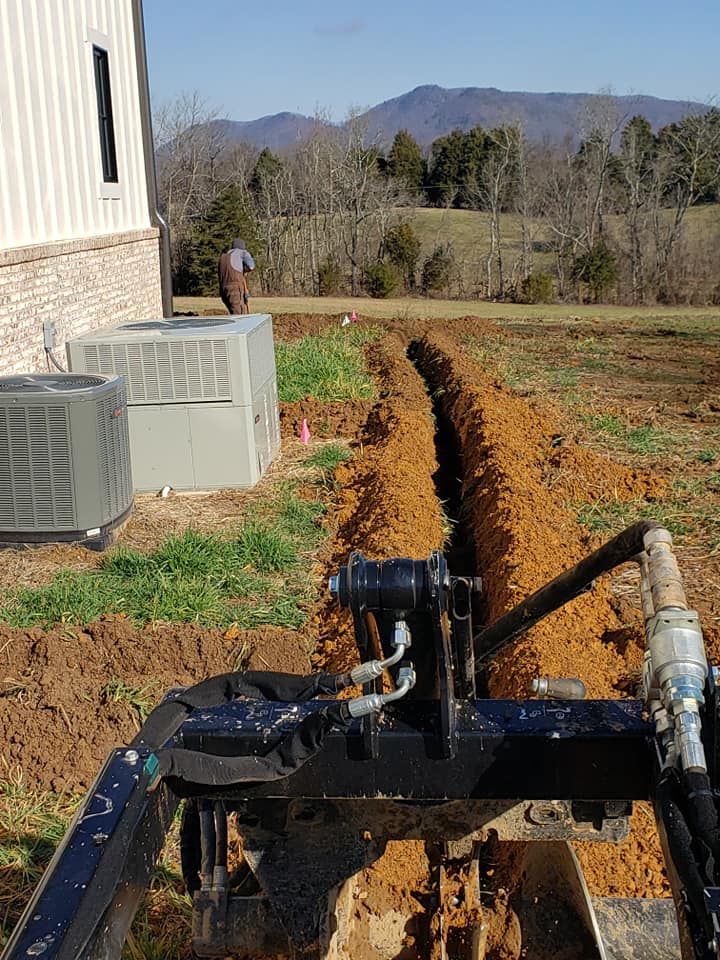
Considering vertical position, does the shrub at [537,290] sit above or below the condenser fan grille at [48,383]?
below

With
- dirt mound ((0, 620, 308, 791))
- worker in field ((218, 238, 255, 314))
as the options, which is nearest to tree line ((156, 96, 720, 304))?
worker in field ((218, 238, 255, 314))

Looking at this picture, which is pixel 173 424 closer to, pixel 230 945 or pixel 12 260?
pixel 12 260

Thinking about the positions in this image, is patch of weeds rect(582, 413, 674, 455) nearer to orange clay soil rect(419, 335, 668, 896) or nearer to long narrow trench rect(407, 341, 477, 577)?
orange clay soil rect(419, 335, 668, 896)

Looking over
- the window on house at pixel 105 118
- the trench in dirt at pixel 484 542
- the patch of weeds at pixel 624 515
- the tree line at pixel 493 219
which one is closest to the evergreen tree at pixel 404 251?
the tree line at pixel 493 219

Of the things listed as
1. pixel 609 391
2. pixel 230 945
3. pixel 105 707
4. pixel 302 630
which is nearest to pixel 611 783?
pixel 230 945

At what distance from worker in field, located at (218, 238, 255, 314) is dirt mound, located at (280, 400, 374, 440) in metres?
4.70

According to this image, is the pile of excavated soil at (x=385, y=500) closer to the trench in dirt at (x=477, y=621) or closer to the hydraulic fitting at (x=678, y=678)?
the trench in dirt at (x=477, y=621)

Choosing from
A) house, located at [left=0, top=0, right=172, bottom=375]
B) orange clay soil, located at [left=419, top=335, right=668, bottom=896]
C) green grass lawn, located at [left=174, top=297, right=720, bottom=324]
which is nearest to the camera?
orange clay soil, located at [left=419, top=335, right=668, bottom=896]

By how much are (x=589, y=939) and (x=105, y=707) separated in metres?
2.78

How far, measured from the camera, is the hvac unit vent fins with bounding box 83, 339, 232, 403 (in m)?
8.66

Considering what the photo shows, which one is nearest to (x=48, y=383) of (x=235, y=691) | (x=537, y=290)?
(x=235, y=691)

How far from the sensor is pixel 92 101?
11.4 m

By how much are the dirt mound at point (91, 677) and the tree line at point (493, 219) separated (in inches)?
1078

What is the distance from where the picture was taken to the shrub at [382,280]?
3306 cm
